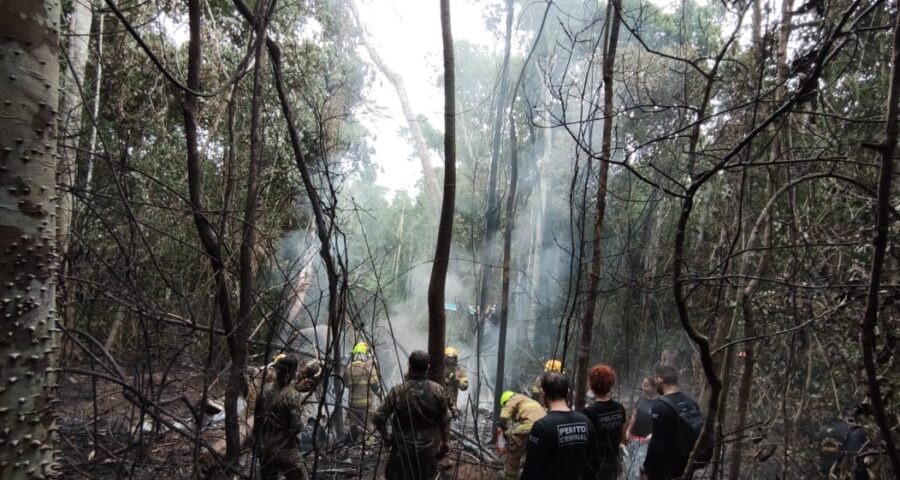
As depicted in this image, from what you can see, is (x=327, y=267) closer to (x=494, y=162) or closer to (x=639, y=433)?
(x=639, y=433)

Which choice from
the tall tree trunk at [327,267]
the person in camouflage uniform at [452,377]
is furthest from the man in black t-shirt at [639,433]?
the tall tree trunk at [327,267]

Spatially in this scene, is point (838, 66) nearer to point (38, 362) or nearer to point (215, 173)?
point (38, 362)

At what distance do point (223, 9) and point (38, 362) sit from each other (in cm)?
933

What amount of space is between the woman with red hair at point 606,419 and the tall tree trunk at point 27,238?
342 cm

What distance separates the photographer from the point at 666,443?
3787 millimetres

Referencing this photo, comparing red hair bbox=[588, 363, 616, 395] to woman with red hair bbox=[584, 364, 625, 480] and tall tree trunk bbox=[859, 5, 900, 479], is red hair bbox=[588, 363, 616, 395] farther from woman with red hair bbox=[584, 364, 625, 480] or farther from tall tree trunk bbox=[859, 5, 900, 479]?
tall tree trunk bbox=[859, 5, 900, 479]

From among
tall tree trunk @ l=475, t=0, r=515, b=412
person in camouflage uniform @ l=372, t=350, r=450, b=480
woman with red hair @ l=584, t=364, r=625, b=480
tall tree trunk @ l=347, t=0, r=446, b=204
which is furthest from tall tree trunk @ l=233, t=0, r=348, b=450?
tall tree trunk @ l=347, t=0, r=446, b=204

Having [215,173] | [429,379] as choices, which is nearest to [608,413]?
[429,379]

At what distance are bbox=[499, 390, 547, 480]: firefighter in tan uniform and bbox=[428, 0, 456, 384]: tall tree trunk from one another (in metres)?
1.19

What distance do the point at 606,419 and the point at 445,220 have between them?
202 centimetres

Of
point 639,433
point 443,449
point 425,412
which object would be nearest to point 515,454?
point 443,449

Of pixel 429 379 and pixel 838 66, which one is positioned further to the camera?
pixel 838 66

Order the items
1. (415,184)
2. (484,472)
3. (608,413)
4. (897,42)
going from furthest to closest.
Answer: (415,184), (484,472), (608,413), (897,42)

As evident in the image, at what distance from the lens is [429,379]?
3.92m
